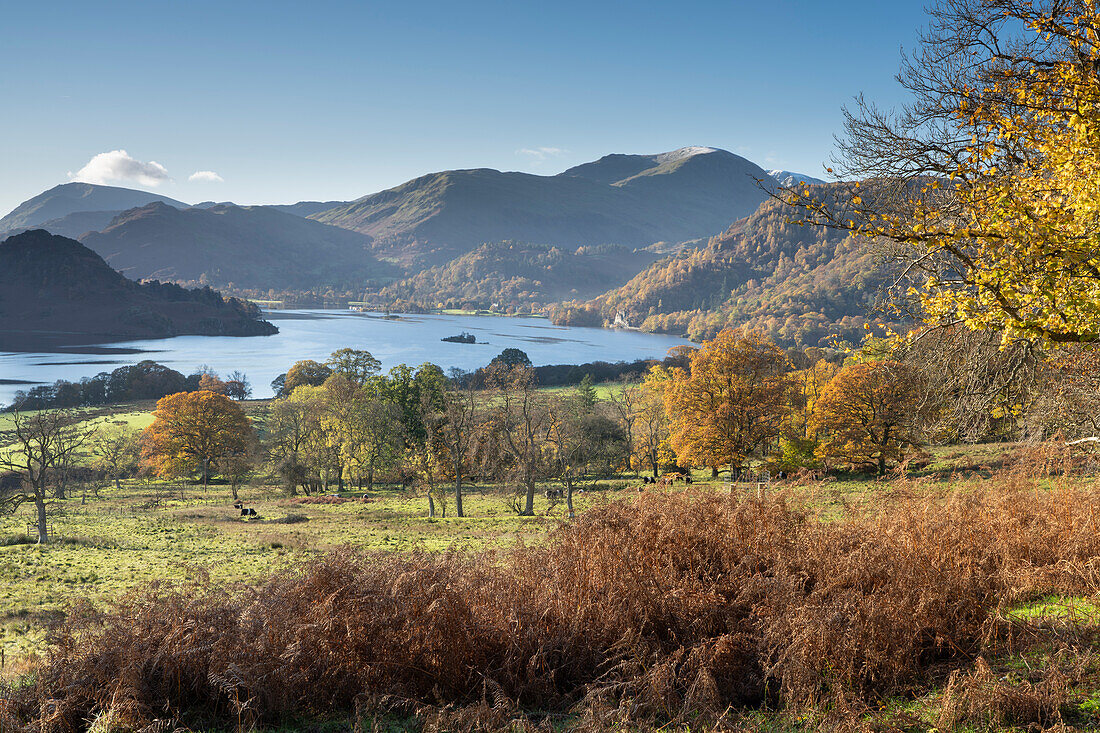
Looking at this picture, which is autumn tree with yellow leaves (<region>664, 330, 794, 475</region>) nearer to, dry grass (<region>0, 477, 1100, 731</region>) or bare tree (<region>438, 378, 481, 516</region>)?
bare tree (<region>438, 378, 481, 516</region>)

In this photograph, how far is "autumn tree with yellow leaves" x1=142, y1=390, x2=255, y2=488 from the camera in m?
58.0

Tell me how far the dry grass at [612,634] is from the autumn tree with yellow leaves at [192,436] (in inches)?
2220

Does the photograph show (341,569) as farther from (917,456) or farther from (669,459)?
(669,459)

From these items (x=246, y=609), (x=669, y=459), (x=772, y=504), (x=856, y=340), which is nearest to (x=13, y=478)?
(x=669, y=459)

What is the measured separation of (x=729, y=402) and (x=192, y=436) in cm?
5117

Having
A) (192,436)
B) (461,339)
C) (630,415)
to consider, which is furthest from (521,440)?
(461,339)

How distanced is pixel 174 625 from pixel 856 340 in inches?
6923

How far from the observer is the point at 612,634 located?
6883mm

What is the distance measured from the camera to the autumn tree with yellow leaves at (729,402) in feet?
116

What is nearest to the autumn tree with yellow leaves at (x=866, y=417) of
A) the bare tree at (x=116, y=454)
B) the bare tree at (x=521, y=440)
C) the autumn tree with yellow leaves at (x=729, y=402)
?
the autumn tree with yellow leaves at (x=729, y=402)

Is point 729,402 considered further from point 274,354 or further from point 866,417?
point 274,354

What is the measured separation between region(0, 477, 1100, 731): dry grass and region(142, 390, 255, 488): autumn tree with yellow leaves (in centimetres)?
5638

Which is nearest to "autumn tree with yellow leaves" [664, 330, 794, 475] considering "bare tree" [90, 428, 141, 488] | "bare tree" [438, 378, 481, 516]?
"bare tree" [438, 378, 481, 516]

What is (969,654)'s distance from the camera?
20.8 feet
